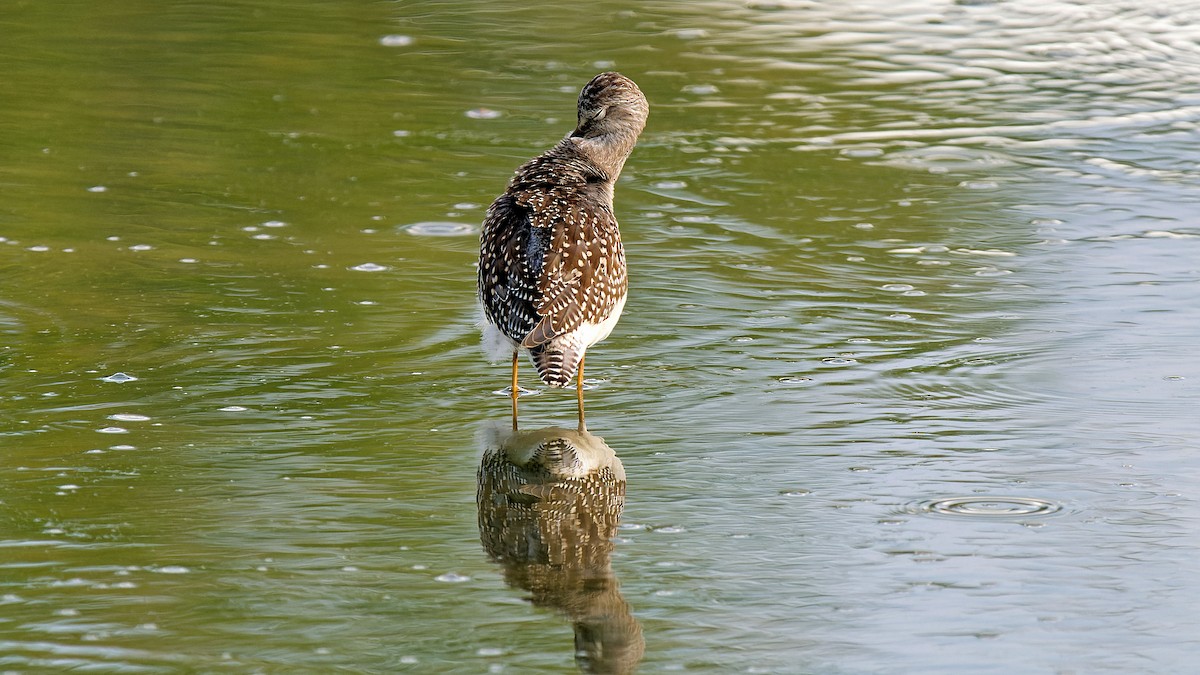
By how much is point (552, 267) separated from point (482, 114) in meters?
4.55

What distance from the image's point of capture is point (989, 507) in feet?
17.0

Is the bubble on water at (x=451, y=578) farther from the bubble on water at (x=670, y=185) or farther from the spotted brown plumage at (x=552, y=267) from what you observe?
the bubble on water at (x=670, y=185)

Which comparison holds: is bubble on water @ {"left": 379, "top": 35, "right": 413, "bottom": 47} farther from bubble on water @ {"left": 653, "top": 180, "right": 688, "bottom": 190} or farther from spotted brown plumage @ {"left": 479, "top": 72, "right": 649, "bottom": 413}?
spotted brown plumage @ {"left": 479, "top": 72, "right": 649, "bottom": 413}

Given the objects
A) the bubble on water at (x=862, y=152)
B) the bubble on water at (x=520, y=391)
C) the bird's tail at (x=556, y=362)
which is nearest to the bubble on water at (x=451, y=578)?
the bird's tail at (x=556, y=362)

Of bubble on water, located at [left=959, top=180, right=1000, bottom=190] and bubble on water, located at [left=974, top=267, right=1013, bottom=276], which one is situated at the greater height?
bubble on water, located at [left=959, top=180, right=1000, bottom=190]

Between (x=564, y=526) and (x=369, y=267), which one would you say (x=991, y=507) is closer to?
(x=564, y=526)

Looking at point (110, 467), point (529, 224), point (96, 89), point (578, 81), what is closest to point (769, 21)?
point (578, 81)

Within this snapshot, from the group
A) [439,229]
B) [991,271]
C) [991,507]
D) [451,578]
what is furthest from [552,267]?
[991,271]

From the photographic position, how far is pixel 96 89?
10.3 meters

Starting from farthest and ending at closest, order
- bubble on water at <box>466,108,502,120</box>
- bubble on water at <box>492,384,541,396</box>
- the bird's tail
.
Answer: bubble on water at <box>466,108,502,120</box>, bubble on water at <box>492,384,541,396</box>, the bird's tail

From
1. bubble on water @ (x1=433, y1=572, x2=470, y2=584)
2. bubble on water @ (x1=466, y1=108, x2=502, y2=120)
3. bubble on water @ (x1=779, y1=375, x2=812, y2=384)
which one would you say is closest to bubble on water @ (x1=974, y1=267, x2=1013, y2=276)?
bubble on water @ (x1=779, y1=375, x2=812, y2=384)

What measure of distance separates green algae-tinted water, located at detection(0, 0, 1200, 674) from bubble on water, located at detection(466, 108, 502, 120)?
9 centimetres

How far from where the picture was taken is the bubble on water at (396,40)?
12.0 meters

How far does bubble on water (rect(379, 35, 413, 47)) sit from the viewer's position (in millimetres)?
11990
